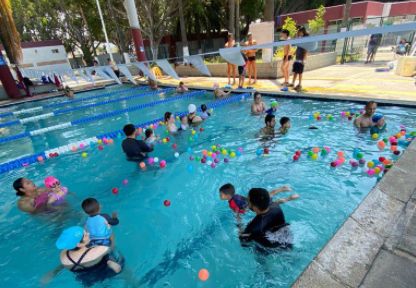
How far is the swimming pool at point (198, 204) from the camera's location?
356cm

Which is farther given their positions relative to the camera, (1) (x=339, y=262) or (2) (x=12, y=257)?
(2) (x=12, y=257)

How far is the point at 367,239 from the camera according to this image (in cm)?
313

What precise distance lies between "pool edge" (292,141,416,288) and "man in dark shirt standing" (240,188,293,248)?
1.60ft

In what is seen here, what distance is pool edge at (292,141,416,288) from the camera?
271cm

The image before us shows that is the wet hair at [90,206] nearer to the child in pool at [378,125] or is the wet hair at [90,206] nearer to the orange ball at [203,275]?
the orange ball at [203,275]

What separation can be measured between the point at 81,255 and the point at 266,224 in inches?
87.8

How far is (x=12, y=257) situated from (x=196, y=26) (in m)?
29.0

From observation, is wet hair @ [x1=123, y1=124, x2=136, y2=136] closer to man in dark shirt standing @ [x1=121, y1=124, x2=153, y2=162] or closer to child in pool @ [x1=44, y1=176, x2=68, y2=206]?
man in dark shirt standing @ [x1=121, y1=124, x2=153, y2=162]

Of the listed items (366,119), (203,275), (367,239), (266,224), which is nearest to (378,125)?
(366,119)

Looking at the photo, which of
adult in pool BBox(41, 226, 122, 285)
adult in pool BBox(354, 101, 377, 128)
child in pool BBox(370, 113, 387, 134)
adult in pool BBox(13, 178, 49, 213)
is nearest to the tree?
adult in pool BBox(354, 101, 377, 128)

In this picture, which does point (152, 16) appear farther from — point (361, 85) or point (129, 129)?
point (129, 129)

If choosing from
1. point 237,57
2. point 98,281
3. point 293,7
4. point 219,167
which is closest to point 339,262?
point 98,281

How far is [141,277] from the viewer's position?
3541 mm

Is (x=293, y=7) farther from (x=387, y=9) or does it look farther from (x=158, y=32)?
(x=158, y=32)
